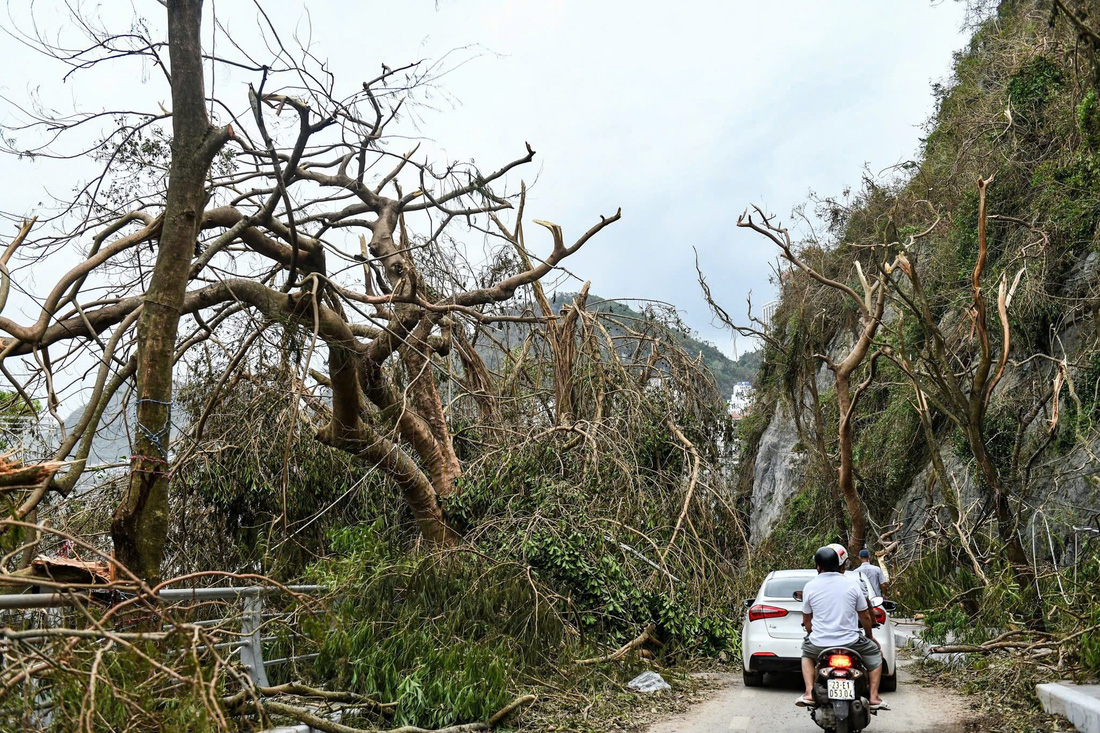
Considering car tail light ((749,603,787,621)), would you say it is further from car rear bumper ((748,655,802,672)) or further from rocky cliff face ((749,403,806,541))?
rocky cliff face ((749,403,806,541))

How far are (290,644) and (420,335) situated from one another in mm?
5087

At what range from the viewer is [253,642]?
7.54 meters

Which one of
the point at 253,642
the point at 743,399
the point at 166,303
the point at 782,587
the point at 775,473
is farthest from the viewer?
the point at 743,399

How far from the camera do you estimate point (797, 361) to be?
2422 cm

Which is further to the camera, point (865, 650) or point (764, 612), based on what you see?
point (764, 612)

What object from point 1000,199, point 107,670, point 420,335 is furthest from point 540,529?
point 1000,199

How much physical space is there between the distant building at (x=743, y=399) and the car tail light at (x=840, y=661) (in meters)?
23.9

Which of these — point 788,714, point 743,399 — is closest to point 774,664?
point 788,714

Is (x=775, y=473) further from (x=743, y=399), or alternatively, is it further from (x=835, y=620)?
(x=835, y=620)

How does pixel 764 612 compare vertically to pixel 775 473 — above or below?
below

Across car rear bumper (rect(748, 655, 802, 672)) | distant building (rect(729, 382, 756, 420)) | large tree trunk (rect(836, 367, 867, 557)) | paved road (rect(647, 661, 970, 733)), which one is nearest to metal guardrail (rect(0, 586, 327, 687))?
paved road (rect(647, 661, 970, 733))

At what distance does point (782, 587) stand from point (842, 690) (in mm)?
4287

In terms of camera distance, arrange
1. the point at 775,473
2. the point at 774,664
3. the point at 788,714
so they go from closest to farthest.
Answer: the point at 788,714, the point at 774,664, the point at 775,473

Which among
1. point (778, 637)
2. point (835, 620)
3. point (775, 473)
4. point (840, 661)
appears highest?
point (775, 473)
